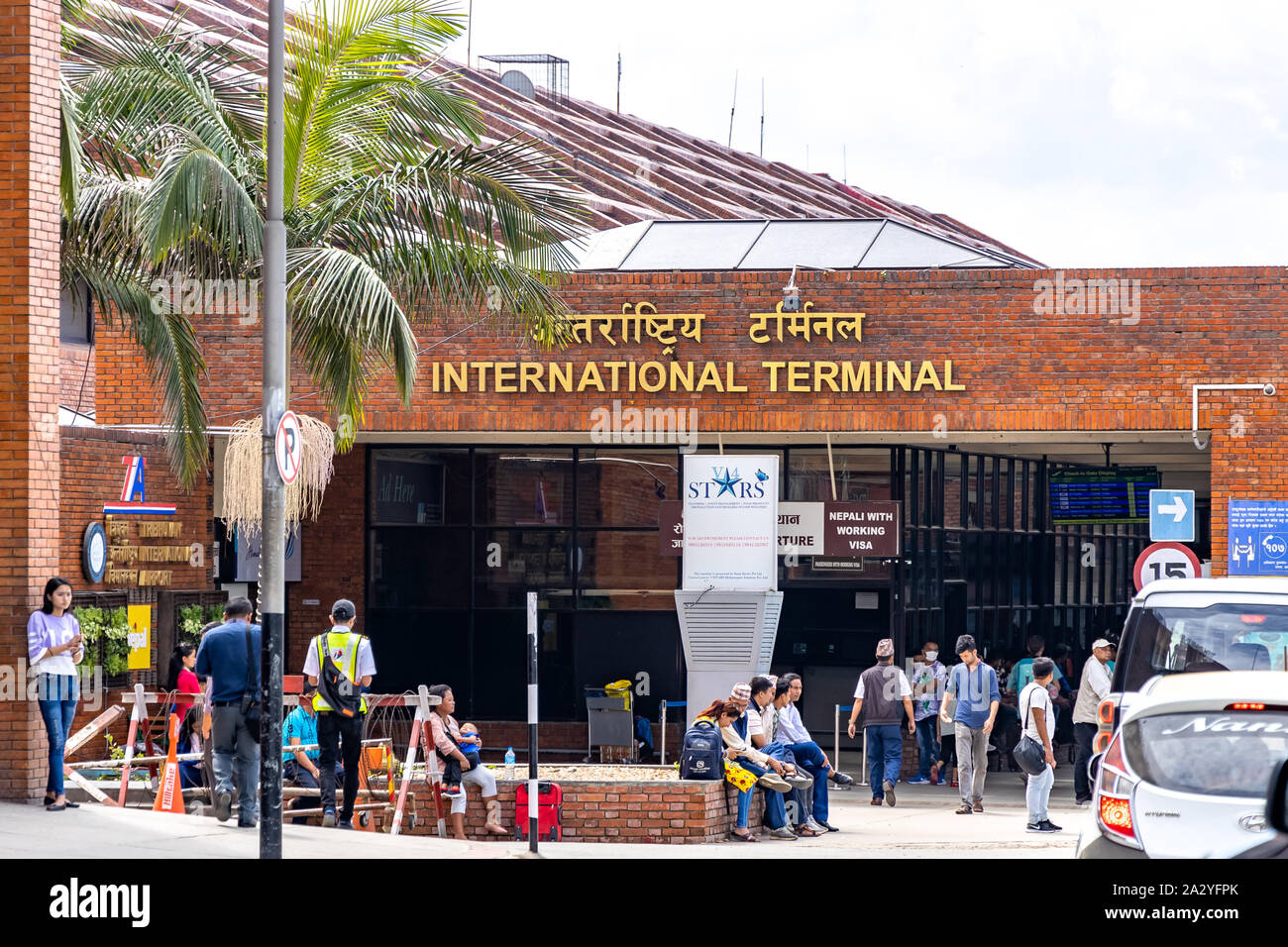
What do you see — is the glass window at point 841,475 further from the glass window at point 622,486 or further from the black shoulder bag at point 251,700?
the black shoulder bag at point 251,700

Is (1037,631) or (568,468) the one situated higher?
(568,468)

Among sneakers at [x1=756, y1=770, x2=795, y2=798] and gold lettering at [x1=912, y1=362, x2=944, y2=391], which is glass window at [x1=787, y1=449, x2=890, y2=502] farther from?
sneakers at [x1=756, y1=770, x2=795, y2=798]

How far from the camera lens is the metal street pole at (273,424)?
11156 millimetres

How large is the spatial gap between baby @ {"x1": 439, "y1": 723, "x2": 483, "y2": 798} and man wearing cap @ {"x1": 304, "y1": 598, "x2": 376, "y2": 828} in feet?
2.95

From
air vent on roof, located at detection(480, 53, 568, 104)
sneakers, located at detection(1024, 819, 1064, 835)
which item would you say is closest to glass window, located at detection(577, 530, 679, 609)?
sneakers, located at detection(1024, 819, 1064, 835)

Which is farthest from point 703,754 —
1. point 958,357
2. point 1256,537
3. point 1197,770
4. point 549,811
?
point 1256,537

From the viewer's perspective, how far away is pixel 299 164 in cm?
1555

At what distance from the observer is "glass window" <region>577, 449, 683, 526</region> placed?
74.6 ft

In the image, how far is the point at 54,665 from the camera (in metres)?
12.2

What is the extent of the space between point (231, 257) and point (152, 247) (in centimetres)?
154
